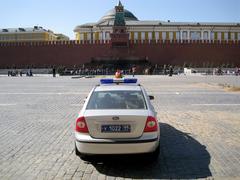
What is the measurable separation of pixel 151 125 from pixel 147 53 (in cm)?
5139

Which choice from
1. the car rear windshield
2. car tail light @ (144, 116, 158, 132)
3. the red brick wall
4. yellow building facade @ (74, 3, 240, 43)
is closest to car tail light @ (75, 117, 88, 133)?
the car rear windshield

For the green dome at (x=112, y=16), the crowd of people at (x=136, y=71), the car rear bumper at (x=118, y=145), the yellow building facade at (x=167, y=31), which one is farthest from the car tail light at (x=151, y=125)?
the green dome at (x=112, y=16)

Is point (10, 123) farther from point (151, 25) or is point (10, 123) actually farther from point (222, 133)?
point (151, 25)

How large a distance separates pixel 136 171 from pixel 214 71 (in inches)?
1809

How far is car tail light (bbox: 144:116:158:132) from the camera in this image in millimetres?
5301

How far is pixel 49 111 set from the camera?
37.9 feet

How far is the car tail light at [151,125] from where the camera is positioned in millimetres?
5301

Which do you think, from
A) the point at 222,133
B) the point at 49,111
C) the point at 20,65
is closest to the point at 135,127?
the point at 222,133

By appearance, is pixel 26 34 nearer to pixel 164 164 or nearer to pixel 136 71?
pixel 136 71

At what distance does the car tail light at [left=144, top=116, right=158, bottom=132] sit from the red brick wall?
50.1 metres

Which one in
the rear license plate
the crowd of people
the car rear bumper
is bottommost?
the car rear bumper

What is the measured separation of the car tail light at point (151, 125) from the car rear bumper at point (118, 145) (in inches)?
4.5

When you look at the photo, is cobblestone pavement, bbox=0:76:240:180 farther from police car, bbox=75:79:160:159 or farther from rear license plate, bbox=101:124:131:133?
rear license plate, bbox=101:124:131:133

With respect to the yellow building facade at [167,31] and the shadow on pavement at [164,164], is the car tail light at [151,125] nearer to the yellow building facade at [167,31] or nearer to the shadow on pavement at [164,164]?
the shadow on pavement at [164,164]
